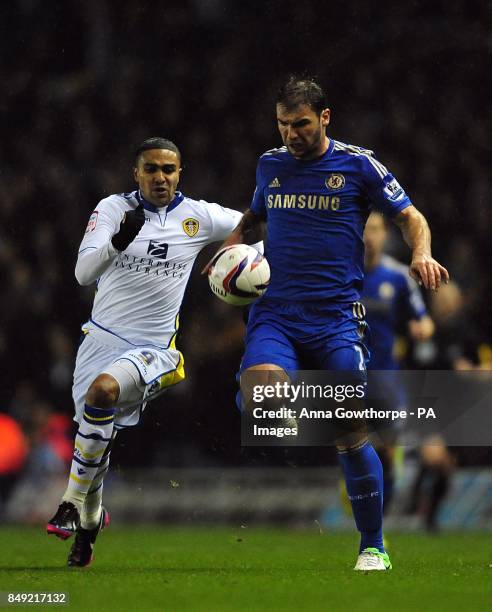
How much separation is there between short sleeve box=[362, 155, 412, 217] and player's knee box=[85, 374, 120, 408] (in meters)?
1.48

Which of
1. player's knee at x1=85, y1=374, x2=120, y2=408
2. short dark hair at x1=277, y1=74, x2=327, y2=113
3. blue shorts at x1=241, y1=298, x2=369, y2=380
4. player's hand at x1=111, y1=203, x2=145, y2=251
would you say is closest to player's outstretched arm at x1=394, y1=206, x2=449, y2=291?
blue shorts at x1=241, y1=298, x2=369, y2=380

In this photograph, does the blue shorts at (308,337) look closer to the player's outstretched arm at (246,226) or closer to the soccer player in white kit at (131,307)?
the player's outstretched arm at (246,226)

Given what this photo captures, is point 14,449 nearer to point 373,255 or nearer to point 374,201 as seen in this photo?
point 373,255

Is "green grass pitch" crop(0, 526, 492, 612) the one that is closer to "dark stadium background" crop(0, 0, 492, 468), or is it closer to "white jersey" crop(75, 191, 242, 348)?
"white jersey" crop(75, 191, 242, 348)

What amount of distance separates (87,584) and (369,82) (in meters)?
10.5

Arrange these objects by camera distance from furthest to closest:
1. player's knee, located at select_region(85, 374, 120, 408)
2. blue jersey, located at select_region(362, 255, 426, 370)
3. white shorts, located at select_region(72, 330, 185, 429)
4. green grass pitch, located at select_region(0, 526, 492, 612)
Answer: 1. blue jersey, located at select_region(362, 255, 426, 370)
2. white shorts, located at select_region(72, 330, 185, 429)
3. player's knee, located at select_region(85, 374, 120, 408)
4. green grass pitch, located at select_region(0, 526, 492, 612)

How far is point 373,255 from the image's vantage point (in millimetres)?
8570

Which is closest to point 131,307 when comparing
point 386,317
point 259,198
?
point 259,198

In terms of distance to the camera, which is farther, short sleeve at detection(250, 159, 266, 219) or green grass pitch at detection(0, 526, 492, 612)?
short sleeve at detection(250, 159, 266, 219)

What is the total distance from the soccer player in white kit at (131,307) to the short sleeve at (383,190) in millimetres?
1091

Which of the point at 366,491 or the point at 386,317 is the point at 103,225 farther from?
the point at 386,317

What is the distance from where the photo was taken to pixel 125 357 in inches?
250

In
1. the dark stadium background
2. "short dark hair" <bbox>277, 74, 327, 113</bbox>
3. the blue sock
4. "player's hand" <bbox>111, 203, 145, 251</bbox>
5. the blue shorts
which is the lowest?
the blue sock

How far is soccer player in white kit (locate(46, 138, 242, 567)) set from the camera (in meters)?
6.24
